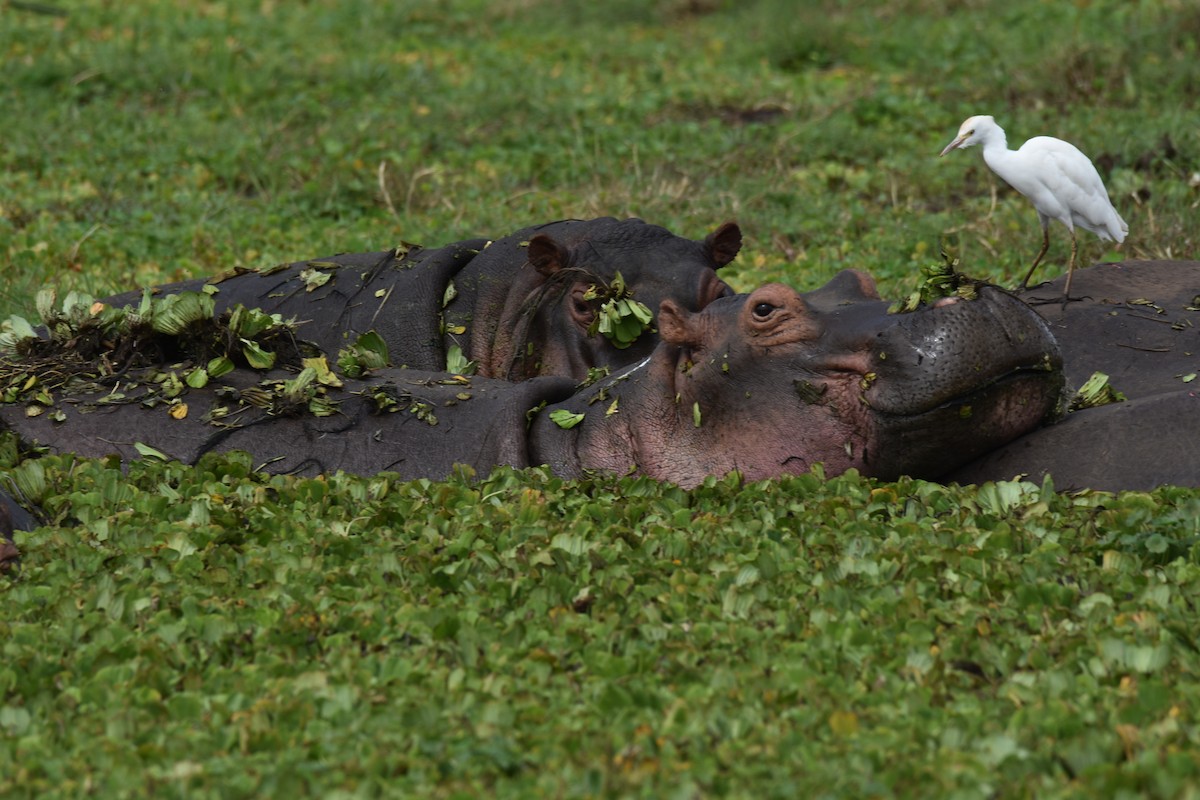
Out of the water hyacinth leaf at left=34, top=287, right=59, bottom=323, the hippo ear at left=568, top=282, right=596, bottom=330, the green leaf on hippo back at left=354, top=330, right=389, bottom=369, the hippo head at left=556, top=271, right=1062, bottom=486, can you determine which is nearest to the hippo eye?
the hippo head at left=556, top=271, right=1062, bottom=486

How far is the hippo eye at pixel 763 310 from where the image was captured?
468 centimetres

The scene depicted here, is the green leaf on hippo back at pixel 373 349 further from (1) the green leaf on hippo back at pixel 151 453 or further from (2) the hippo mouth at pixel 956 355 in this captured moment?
(2) the hippo mouth at pixel 956 355

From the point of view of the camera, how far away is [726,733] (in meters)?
3.08

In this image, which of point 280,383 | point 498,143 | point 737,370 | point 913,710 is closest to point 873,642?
point 913,710

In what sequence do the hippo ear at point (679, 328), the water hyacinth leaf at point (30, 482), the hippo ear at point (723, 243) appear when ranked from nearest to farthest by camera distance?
1. the water hyacinth leaf at point (30, 482)
2. the hippo ear at point (679, 328)
3. the hippo ear at point (723, 243)

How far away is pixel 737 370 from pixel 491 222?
3815 mm

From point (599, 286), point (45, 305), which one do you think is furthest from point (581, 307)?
point (45, 305)

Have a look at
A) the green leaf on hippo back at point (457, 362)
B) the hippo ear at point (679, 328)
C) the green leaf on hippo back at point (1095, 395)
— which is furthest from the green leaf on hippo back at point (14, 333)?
the green leaf on hippo back at point (1095, 395)

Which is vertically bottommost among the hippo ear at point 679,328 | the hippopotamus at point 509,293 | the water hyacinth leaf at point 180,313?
the hippopotamus at point 509,293

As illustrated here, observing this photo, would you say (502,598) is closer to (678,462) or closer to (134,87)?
(678,462)

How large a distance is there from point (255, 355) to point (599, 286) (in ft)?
4.07

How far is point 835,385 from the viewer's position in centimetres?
456

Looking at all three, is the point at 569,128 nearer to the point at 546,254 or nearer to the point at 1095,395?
the point at 546,254

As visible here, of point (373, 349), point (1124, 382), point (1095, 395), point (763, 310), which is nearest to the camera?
point (763, 310)
